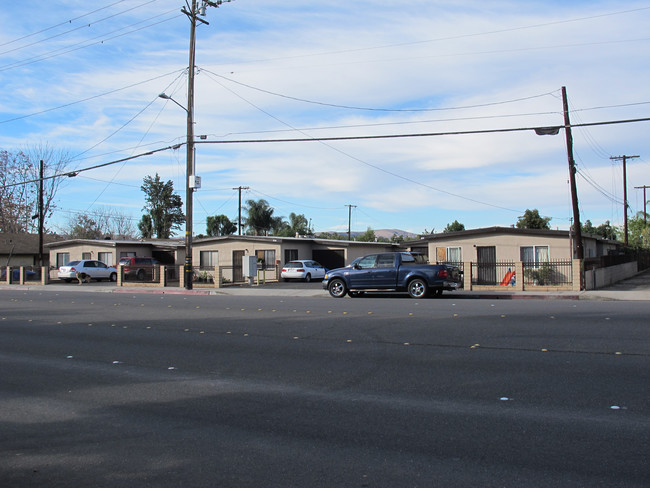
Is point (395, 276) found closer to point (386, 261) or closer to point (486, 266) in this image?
point (386, 261)

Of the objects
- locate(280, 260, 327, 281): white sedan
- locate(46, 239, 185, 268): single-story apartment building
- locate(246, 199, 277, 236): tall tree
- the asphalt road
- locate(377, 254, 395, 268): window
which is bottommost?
the asphalt road

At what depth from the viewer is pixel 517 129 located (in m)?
19.9

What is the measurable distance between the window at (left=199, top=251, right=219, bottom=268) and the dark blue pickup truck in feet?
60.6

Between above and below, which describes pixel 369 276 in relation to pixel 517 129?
below

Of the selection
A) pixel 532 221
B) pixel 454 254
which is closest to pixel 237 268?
pixel 454 254

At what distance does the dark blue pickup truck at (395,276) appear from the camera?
67.2 feet

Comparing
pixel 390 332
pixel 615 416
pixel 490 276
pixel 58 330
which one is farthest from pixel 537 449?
pixel 490 276

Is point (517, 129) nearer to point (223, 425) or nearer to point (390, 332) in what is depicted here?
point (390, 332)

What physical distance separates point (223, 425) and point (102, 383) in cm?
278

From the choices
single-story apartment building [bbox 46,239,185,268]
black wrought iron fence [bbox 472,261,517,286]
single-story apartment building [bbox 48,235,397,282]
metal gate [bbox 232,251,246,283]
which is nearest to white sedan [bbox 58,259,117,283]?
single-story apartment building [bbox 46,239,185,268]

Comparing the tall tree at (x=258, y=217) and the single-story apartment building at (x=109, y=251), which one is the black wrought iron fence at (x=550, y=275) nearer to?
the single-story apartment building at (x=109, y=251)

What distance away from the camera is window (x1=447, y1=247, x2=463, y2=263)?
31497 mm

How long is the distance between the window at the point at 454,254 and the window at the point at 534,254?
3264 mm

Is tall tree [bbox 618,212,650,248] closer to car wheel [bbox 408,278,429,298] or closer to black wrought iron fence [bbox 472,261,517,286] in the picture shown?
black wrought iron fence [bbox 472,261,517,286]
